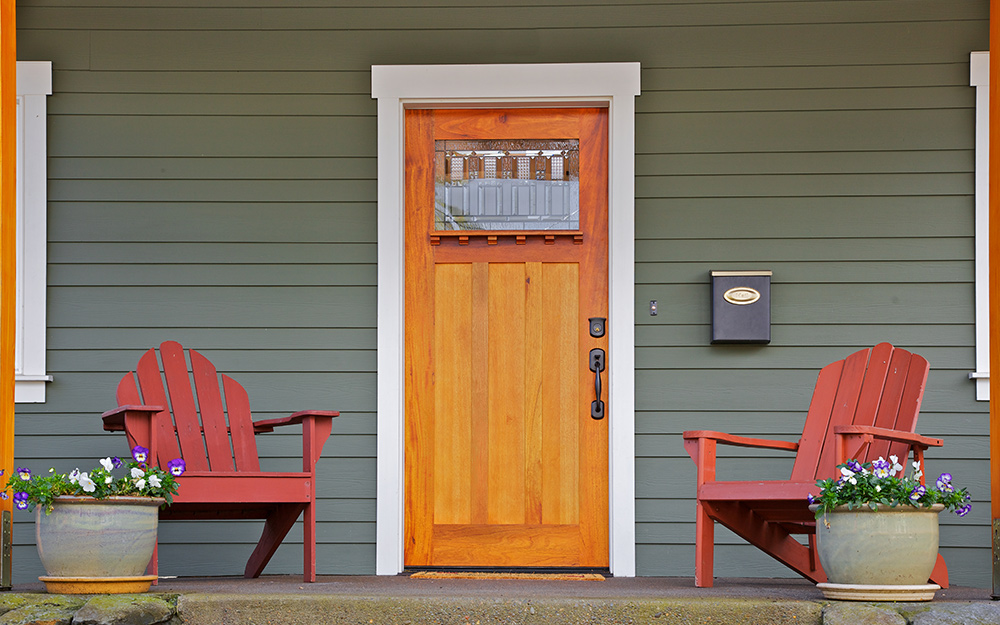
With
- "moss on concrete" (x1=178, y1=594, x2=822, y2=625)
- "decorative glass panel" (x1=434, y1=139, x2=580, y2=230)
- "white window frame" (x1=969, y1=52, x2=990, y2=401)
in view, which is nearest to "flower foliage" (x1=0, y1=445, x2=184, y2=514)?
"moss on concrete" (x1=178, y1=594, x2=822, y2=625)

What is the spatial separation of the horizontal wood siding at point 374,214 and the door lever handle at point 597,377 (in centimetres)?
17

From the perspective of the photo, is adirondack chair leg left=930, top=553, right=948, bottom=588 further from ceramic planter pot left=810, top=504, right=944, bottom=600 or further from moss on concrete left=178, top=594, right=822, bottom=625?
moss on concrete left=178, top=594, right=822, bottom=625

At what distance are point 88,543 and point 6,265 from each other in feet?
2.73

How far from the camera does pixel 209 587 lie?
3156mm

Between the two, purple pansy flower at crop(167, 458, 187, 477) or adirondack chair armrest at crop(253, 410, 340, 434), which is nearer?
purple pansy flower at crop(167, 458, 187, 477)

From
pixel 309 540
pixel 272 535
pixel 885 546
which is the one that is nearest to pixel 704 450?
pixel 885 546

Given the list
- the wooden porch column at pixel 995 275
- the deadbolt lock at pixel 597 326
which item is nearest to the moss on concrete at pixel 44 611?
the deadbolt lock at pixel 597 326

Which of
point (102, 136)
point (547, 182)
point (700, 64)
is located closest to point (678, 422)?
point (547, 182)

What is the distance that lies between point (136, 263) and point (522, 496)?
1.79m

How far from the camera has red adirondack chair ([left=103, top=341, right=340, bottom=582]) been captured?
3.33 metres

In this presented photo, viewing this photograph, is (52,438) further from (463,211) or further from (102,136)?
(463,211)

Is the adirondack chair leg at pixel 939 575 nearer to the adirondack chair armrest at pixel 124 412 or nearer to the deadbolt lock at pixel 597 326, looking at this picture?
the deadbolt lock at pixel 597 326

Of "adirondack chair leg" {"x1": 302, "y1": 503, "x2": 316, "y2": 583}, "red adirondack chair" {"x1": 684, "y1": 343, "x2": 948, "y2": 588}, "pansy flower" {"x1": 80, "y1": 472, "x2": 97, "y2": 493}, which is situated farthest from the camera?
"adirondack chair leg" {"x1": 302, "y1": 503, "x2": 316, "y2": 583}

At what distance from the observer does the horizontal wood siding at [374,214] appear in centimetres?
421
